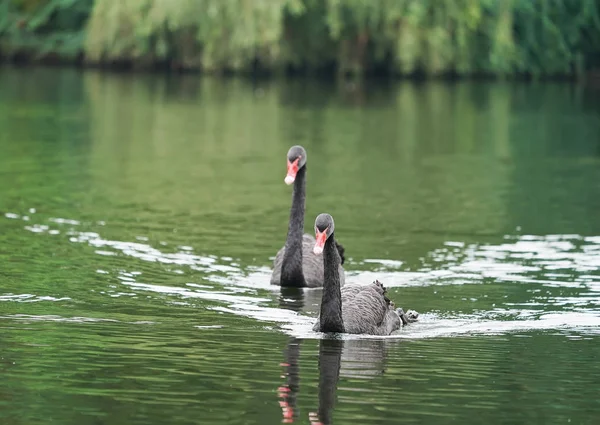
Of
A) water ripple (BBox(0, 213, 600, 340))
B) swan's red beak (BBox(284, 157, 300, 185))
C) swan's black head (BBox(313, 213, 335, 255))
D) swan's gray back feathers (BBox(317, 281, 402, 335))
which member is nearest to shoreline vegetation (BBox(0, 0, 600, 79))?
water ripple (BBox(0, 213, 600, 340))

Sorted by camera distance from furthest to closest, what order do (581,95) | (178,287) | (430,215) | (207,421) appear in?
(581,95) → (430,215) → (178,287) → (207,421)

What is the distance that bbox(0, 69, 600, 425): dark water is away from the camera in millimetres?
8578

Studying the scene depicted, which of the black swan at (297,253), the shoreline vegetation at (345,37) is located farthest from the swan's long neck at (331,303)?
the shoreline vegetation at (345,37)

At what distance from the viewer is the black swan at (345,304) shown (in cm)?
1024

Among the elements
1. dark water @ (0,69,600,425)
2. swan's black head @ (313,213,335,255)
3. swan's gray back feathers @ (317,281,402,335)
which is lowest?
dark water @ (0,69,600,425)

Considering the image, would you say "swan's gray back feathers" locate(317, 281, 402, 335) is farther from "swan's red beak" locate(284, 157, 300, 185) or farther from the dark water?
"swan's red beak" locate(284, 157, 300, 185)

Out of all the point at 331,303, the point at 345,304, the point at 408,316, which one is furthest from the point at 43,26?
the point at 331,303

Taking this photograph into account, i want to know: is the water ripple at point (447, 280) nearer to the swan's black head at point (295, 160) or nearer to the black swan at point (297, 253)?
the black swan at point (297, 253)

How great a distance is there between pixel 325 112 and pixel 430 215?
15.4 meters

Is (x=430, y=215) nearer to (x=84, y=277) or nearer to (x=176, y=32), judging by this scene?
(x=84, y=277)

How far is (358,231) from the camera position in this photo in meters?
16.0

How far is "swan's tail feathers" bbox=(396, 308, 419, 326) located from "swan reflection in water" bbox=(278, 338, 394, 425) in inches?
29.7

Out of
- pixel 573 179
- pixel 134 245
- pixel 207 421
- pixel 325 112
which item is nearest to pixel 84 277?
pixel 134 245

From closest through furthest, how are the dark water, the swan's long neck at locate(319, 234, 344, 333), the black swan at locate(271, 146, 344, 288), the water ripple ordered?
the dark water < the swan's long neck at locate(319, 234, 344, 333) < the water ripple < the black swan at locate(271, 146, 344, 288)
